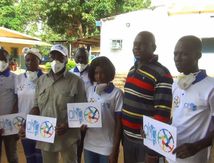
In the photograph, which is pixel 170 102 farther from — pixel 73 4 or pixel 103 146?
pixel 73 4

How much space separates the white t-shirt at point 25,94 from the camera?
14.2 ft

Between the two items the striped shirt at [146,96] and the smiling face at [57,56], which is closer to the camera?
the striped shirt at [146,96]

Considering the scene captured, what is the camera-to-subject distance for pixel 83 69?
571 cm

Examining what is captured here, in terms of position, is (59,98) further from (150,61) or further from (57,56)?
(150,61)

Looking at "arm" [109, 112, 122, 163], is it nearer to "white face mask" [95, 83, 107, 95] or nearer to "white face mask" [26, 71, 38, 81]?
"white face mask" [95, 83, 107, 95]

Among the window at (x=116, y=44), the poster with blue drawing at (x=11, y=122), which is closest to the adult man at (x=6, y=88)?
the poster with blue drawing at (x=11, y=122)

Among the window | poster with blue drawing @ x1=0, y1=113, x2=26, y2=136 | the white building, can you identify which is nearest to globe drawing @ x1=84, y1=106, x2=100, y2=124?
poster with blue drawing @ x1=0, y1=113, x2=26, y2=136

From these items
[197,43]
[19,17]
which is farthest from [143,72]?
[19,17]

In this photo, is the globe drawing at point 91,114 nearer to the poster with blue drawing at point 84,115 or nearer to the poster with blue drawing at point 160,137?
the poster with blue drawing at point 84,115

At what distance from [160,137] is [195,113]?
325mm

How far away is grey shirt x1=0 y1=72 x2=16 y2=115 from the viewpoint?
4.49 meters

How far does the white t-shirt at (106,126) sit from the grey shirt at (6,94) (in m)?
1.37

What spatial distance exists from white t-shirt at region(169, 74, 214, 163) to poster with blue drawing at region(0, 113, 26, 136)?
2.11 metres

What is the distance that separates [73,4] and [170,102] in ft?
64.2
